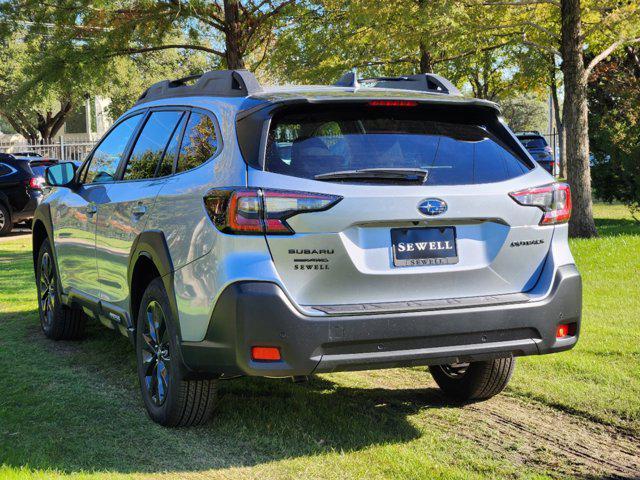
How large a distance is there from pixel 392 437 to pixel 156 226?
175cm

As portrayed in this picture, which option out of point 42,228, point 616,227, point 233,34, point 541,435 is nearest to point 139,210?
point 541,435

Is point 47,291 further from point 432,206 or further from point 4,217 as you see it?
point 4,217

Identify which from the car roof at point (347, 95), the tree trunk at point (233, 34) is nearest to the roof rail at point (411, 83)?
the car roof at point (347, 95)

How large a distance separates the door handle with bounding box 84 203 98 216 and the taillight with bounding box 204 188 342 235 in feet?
7.53

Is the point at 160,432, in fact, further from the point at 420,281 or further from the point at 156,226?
the point at 420,281

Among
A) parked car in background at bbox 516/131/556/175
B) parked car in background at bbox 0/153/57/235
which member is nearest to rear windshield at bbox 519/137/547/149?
parked car in background at bbox 516/131/556/175

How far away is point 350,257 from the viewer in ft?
13.5

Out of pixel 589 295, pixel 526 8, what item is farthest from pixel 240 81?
pixel 526 8

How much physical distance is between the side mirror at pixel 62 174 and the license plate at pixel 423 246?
343cm

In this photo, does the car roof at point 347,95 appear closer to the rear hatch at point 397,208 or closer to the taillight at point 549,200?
the rear hatch at point 397,208

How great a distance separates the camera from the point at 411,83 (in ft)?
18.0

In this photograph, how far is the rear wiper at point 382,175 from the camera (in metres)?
4.19

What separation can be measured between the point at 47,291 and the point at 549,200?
15.3 ft

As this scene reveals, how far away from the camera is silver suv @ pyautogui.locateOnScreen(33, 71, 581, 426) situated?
13.4 feet
